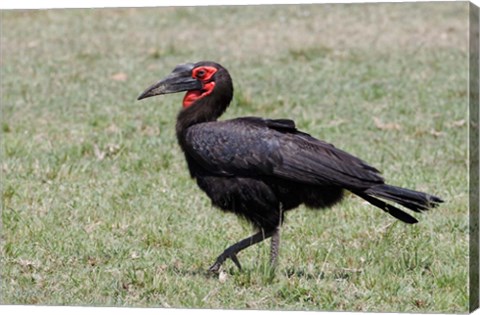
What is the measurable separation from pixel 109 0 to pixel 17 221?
1.24 meters

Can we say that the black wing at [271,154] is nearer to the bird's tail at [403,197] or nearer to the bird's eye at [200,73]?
the bird's tail at [403,197]

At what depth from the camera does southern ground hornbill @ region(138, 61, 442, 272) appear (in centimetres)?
480

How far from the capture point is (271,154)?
4859 mm

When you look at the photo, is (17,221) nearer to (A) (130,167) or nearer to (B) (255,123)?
(A) (130,167)

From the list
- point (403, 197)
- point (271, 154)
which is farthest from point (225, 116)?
point (403, 197)

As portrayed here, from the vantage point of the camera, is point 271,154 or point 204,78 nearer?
point 271,154

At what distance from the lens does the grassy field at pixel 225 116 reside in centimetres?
497

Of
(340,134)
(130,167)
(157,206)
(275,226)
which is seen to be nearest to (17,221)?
(157,206)

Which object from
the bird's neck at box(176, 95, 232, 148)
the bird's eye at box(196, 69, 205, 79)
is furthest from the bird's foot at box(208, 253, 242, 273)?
the bird's eye at box(196, 69, 205, 79)

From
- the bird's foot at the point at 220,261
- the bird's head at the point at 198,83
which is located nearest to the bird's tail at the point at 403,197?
the bird's foot at the point at 220,261

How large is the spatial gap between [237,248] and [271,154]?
1.53ft

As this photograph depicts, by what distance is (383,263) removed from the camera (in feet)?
16.5

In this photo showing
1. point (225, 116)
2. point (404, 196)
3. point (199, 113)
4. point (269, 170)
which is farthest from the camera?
point (225, 116)

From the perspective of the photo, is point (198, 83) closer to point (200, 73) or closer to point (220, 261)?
point (200, 73)
